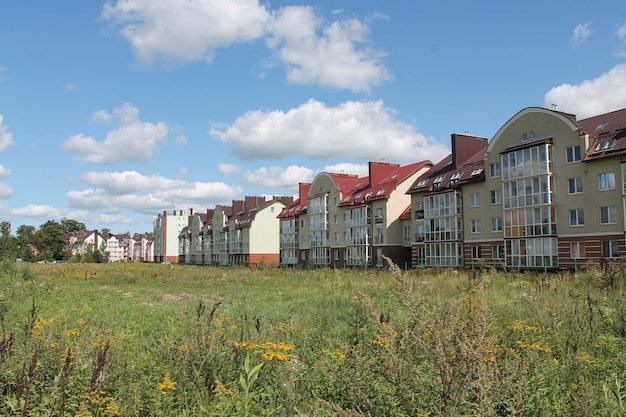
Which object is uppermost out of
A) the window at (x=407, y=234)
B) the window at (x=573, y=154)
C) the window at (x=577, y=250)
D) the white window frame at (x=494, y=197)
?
the window at (x=573, y=154)

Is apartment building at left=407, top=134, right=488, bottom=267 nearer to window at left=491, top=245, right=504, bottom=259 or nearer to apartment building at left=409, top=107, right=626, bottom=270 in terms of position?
apartment building at left=409, top=107, right=626, bottom=270

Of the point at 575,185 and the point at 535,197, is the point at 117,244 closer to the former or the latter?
the point at 535,197

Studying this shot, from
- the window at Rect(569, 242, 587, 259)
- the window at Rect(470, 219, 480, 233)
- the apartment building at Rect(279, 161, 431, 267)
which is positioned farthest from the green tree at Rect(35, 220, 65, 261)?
the window at Rect(569, 242, 587, 259)

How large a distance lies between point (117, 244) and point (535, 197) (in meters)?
171

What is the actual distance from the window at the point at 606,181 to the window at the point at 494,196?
886 cm

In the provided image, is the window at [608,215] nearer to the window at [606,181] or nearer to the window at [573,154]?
the window at [606,181]

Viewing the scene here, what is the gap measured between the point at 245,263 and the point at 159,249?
5759 cm

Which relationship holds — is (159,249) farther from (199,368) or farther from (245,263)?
(199,368)

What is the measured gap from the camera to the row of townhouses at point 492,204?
3222cm

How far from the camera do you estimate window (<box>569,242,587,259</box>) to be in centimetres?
3246

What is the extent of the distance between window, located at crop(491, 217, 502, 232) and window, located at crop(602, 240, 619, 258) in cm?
889

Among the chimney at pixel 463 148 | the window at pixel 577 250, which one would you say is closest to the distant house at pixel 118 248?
the chimney at pixel 463 148

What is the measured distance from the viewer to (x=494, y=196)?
4056 centimetres

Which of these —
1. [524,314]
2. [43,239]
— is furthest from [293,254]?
[43,239]
